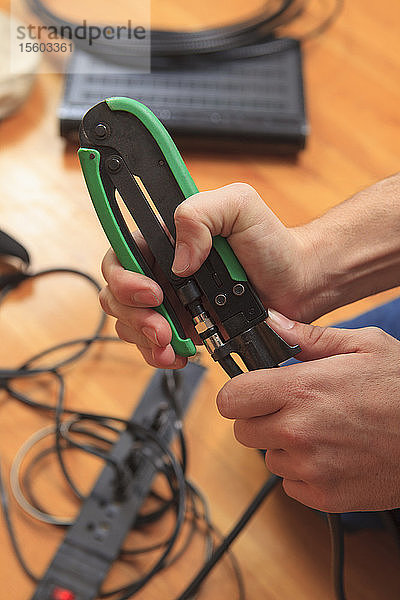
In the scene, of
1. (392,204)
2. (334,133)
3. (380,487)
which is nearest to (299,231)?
(392,204)

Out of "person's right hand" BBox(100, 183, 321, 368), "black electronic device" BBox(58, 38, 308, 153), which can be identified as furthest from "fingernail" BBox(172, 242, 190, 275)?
"black electronic device" BBox(58, 38, 308, 153)

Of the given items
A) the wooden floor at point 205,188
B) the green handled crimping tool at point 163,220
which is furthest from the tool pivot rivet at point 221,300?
the wooden floor at point 205,188

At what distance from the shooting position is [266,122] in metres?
0.87

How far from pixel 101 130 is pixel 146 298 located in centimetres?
12

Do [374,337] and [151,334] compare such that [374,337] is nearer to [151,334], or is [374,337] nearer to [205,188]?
[151,334]

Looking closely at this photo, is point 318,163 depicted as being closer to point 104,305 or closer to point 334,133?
point 334,133

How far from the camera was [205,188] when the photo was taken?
842mm

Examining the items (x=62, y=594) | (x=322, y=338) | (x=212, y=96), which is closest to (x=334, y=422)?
(x=322, y=338)

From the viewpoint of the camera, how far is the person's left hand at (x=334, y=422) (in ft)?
1.51

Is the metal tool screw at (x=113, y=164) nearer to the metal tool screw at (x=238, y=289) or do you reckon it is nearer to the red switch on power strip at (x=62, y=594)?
the metal tool screw at (x=238, y=289)

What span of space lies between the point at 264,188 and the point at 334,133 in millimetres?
156

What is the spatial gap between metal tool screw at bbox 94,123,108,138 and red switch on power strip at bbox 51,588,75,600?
1.23ft

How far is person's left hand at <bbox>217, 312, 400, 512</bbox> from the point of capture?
46 centimetres

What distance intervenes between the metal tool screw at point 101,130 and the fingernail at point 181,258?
9 cm
